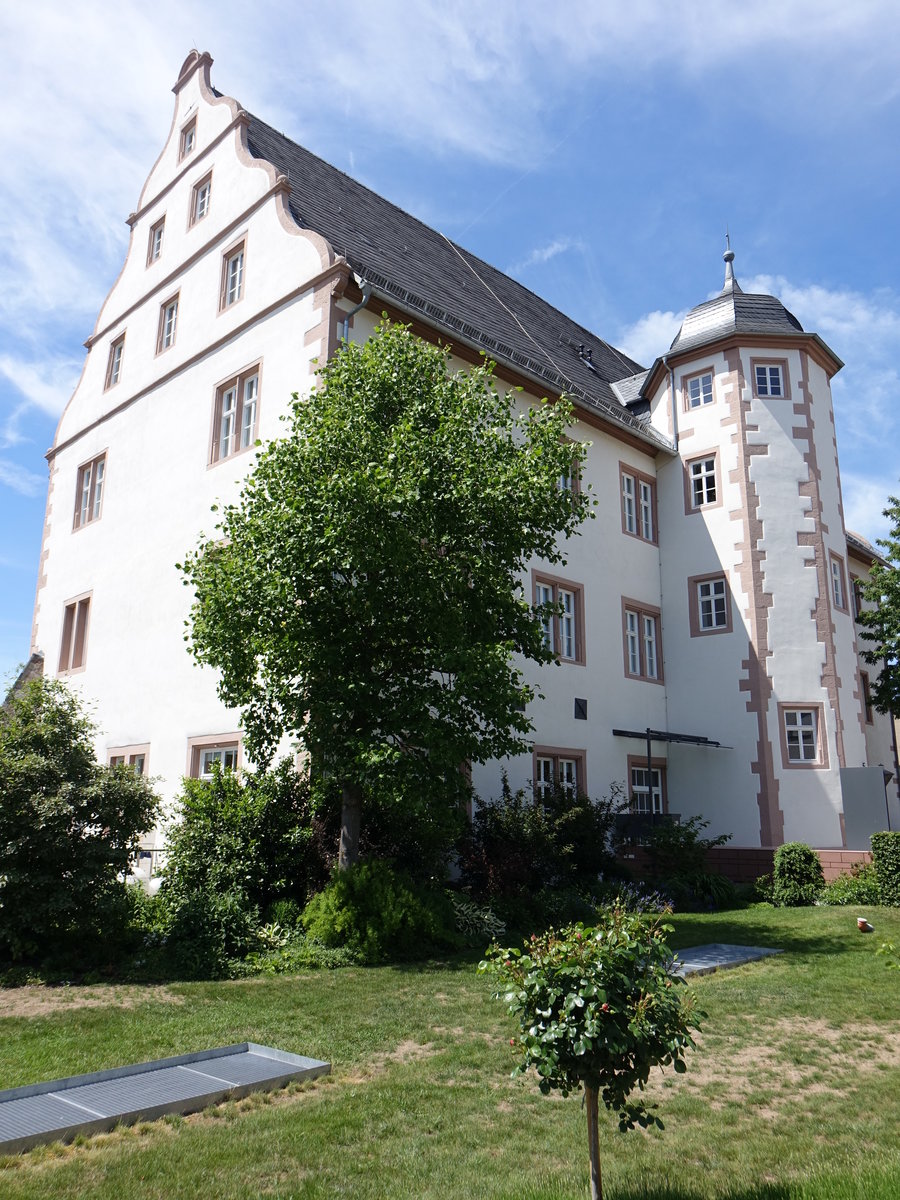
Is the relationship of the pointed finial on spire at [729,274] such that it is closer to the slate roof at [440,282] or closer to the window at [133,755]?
the slate roof at [440,282]

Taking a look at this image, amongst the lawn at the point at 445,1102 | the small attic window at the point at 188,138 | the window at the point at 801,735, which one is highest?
the small attic window at the point at 188,138

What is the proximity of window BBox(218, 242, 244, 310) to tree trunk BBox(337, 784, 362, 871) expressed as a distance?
10778 millimetres

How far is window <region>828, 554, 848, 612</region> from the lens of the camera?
2138cm

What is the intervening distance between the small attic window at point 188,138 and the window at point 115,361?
14.3 feet

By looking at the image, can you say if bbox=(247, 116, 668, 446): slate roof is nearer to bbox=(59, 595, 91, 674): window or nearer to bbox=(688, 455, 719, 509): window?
bbox=(688, 455, 719, 509): window

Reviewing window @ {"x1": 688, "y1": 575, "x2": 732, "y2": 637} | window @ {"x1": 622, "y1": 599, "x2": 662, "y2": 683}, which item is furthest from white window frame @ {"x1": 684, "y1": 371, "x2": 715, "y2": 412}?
window @ {"x1": 622, "y1": 599, "x2": 662, "y2": 683}

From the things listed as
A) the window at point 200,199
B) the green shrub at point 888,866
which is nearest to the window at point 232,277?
the window at point 200,199

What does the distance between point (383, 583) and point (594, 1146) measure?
806cm

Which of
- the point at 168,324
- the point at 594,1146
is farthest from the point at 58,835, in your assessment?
the point at 168,324

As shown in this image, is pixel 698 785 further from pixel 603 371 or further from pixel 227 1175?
pixel 227 1175

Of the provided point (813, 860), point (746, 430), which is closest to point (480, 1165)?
point (813, 860)

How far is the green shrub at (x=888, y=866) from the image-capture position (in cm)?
1631

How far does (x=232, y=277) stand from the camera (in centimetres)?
1920

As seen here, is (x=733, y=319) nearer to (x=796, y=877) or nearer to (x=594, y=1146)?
(x=796, y=877)
